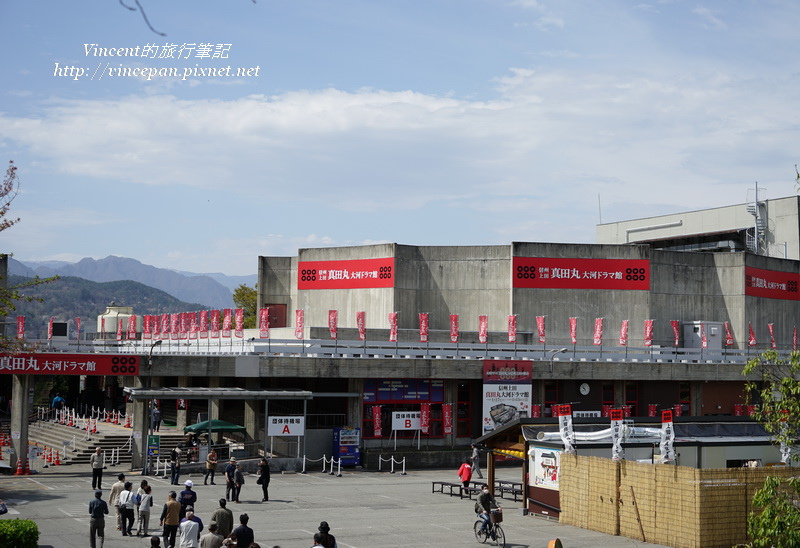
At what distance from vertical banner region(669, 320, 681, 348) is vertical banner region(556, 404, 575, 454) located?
31.9 metres

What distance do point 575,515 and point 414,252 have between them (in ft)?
104

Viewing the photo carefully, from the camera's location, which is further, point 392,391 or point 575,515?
point 392,391

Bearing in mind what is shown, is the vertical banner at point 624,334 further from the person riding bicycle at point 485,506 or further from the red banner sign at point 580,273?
the person riding bicycle at point 485,506

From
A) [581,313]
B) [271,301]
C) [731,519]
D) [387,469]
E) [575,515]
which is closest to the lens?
[731,519]

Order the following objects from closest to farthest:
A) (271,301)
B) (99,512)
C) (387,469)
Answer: (99,512), (387,469), (271,301)

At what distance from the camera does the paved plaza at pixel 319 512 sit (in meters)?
26.4

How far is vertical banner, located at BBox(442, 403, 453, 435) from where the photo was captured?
48.1 m

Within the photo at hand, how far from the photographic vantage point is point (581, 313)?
59.5 m

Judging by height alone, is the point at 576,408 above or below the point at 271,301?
below

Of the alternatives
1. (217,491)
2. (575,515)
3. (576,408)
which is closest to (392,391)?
(576,408)

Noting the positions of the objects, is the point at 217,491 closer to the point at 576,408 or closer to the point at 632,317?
the point at 576,408

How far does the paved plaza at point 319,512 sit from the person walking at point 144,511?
1.90 ft

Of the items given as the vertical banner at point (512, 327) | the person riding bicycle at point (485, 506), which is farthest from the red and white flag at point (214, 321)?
the person riding bicycle at point (485, 506)

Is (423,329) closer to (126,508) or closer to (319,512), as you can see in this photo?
(319,512)
